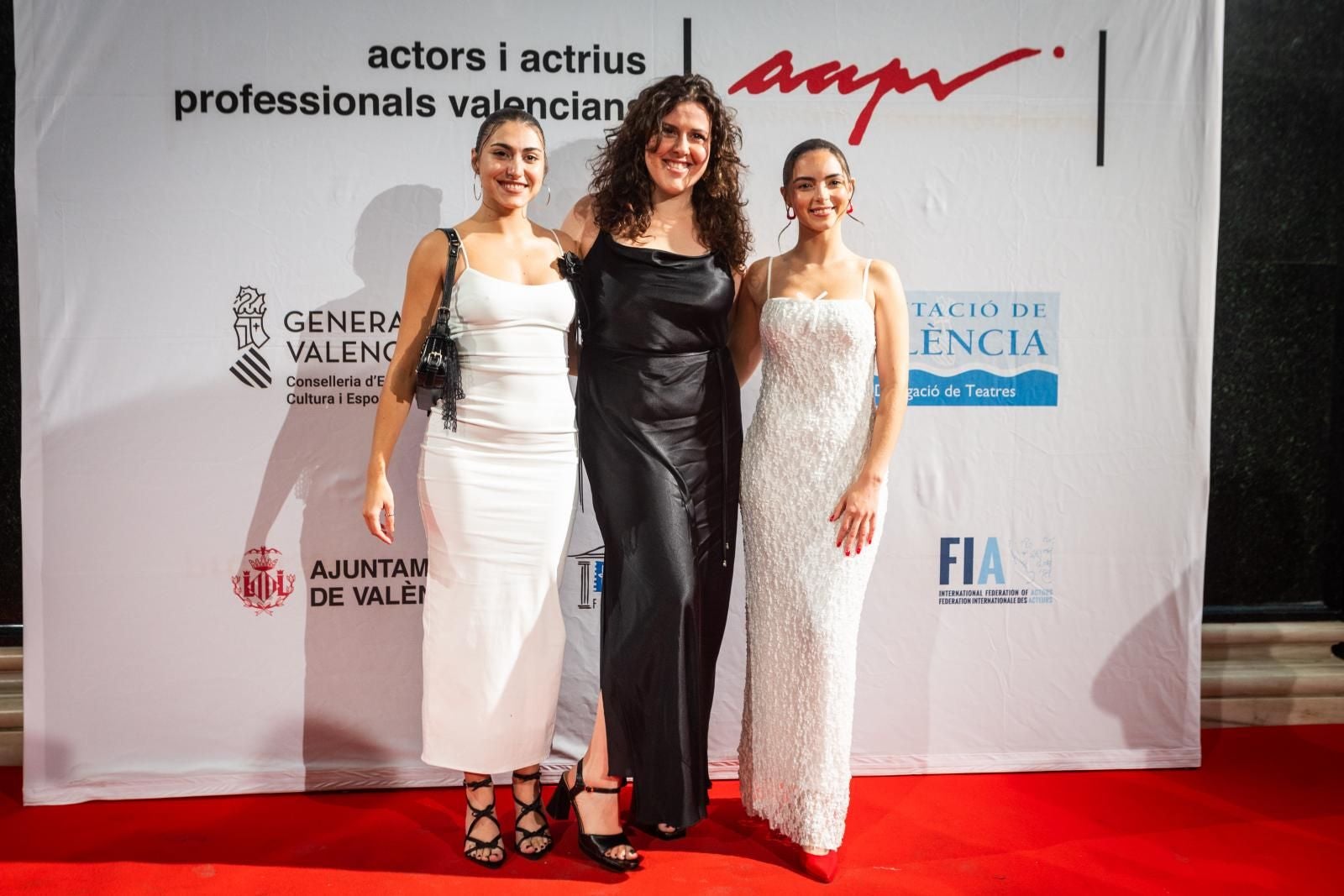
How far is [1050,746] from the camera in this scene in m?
3.38

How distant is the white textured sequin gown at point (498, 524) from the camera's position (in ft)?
8.32

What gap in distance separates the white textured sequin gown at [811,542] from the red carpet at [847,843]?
9.7 inches

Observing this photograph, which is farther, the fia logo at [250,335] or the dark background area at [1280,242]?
the dark background area at [1280,242]

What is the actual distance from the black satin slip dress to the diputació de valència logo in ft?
3.03

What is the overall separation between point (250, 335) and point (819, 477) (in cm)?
186

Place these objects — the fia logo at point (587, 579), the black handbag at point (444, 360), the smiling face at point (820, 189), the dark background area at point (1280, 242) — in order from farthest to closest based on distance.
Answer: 1. the dark background area at point (1280, 242)
2. the fia logo at point (587, 579)
3. the smiling face at point (820, 189)
4. the black handbag at point (444, 360)

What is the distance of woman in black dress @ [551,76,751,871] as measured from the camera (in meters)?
2.54

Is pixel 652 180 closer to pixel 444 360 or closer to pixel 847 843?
pixel 444 360

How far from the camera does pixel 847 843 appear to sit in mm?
2787

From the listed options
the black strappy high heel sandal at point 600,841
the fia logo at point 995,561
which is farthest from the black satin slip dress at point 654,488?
the fia logo at point 995,561
